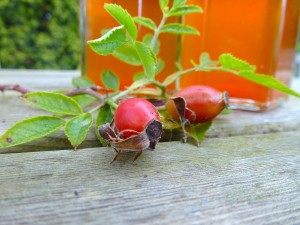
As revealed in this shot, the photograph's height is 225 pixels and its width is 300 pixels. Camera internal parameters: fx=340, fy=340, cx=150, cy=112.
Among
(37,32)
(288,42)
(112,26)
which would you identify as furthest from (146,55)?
(37,32)

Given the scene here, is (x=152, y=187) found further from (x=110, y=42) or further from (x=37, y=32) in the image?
(x=37, y=32)

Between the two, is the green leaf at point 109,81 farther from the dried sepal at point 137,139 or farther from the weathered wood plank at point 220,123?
the dried sepal at point 137,139

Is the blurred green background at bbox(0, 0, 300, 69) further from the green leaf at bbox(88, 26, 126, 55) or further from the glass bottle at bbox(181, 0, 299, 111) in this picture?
the green leaf at bbox(88, 26, 126, 55)

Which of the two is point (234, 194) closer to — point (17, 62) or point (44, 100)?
point (44, 100)

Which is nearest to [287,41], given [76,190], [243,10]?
[243,10]

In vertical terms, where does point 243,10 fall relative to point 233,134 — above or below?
above

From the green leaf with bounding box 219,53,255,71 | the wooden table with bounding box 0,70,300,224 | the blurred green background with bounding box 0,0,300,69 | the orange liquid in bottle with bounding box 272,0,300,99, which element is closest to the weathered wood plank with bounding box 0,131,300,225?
the wooden table with bounding box 0,70,300,224

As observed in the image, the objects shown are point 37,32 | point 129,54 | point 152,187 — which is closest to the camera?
point 152,187
